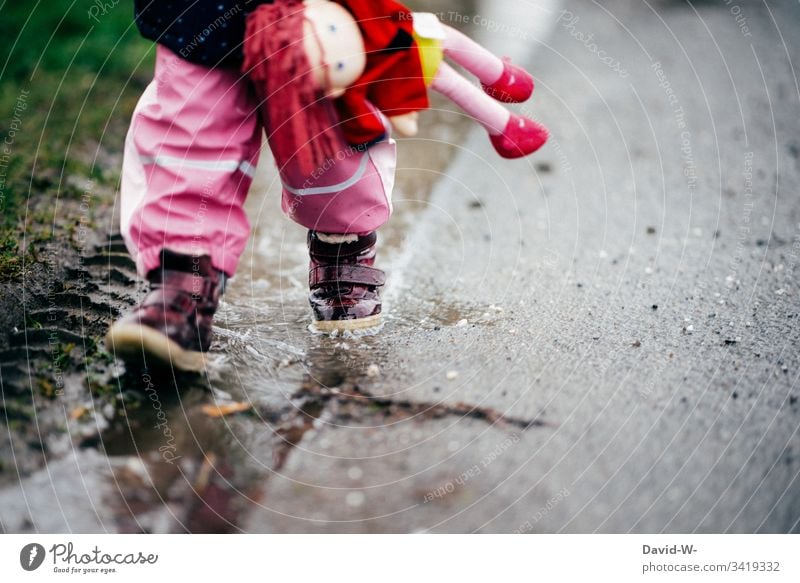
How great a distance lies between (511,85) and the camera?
0.95 meters

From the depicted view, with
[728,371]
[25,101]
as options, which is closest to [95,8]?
[25,101]

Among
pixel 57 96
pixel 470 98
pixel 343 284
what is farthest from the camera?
pixel 57 96

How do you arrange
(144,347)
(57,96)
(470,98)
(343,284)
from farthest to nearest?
(57,96), (343,284), (470,98), (144,347)

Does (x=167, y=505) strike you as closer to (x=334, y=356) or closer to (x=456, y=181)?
(x=334, y=356)

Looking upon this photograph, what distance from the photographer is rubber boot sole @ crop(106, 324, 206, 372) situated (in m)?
0.81

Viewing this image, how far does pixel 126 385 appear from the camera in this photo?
33.5 inches

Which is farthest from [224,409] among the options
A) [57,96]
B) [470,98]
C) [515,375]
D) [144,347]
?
[57,96]

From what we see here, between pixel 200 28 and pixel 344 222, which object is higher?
pixel 200 28

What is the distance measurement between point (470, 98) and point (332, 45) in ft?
0.60

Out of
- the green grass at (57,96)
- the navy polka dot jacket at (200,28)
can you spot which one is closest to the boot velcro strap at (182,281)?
the navy polka dot jacket at (200,28)

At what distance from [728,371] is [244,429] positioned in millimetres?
542

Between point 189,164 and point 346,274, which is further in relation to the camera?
point 346,274

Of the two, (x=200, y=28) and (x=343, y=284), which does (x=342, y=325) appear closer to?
(x=343, y=284)

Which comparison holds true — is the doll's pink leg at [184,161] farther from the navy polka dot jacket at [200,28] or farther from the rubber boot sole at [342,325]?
the rubber boot sole at [342,325]
